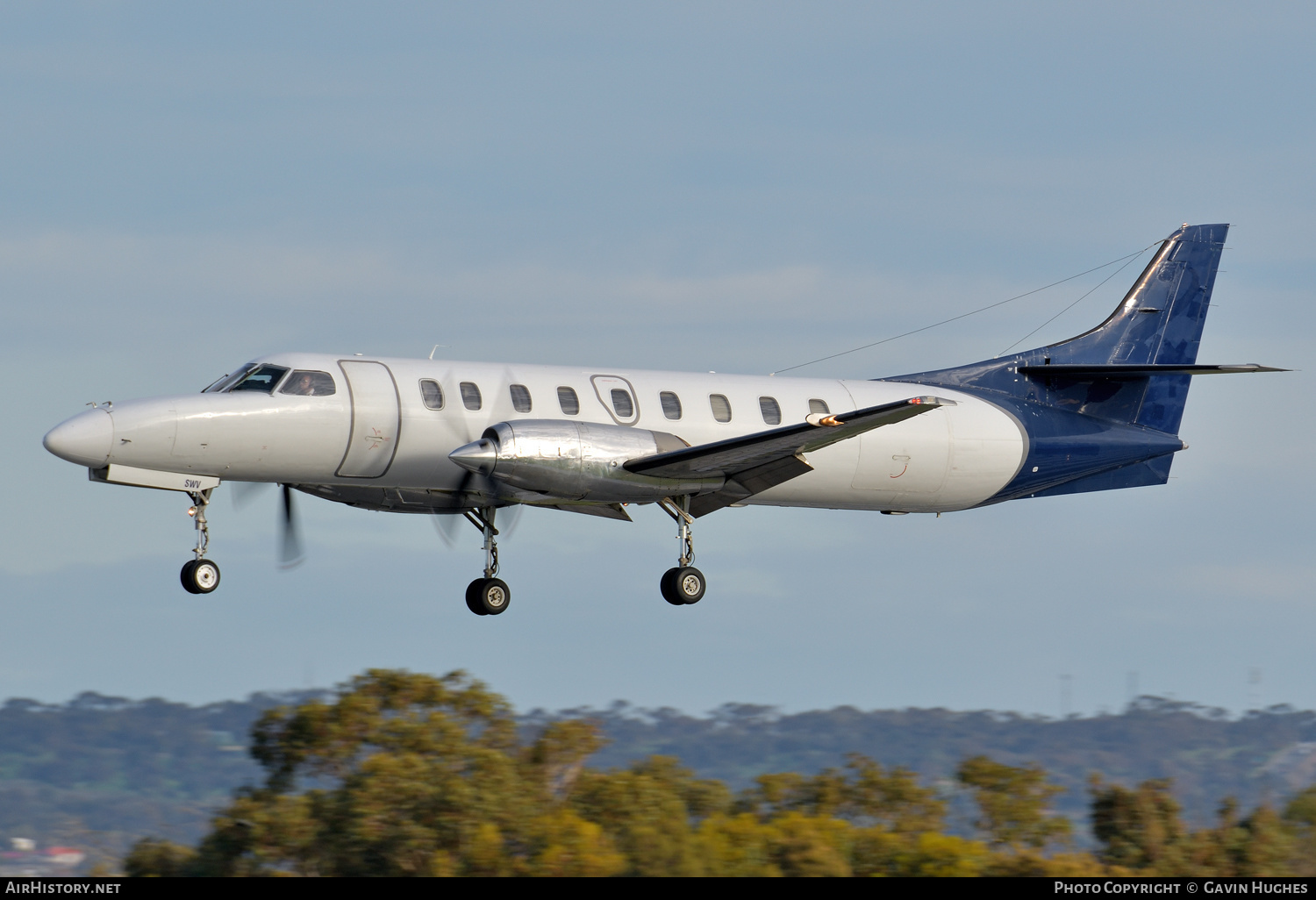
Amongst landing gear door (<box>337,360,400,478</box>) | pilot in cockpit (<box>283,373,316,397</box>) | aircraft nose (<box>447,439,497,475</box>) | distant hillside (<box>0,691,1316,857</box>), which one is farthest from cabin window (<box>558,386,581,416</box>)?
distant hillside (<box>0,691,1316,857</box>)

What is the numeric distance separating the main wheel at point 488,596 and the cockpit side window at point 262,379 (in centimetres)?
537

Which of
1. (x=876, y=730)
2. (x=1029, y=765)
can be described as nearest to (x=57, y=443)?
(x=1029, y=765)

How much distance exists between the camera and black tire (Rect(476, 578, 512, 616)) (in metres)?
25.4

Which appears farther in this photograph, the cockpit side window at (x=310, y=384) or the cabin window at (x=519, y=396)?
the cabin window at (x=519, y=396)

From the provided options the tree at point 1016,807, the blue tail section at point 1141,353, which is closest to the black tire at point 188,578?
the blue tail section at point 1141,353

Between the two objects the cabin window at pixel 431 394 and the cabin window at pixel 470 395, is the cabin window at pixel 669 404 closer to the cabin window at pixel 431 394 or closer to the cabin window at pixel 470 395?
the cabin window at pixel 470 395

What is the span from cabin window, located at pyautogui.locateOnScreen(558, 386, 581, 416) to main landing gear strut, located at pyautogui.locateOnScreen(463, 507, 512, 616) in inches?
117

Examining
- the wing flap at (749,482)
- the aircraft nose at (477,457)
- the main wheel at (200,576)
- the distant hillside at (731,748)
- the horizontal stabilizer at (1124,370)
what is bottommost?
the main wheel at (200,576)

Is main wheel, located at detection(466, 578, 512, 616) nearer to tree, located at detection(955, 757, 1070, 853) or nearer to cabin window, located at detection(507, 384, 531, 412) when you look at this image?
cabin window, located at detection(507, 384, 531, 412)

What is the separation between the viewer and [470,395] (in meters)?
22.6

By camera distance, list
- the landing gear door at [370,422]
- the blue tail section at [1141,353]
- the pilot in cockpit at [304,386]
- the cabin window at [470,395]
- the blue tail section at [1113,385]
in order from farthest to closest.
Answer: the blue tail section at [1141,353], the blue tail section at [1113,385], the cabin window at [470,395], the landing gear door at [370,422], the pilot in cockpit at [304,386]

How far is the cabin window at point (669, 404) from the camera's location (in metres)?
24.0

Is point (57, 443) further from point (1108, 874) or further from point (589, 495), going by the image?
point (1108, 874)

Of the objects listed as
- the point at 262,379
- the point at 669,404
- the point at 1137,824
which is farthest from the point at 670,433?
the point at 1137,824
